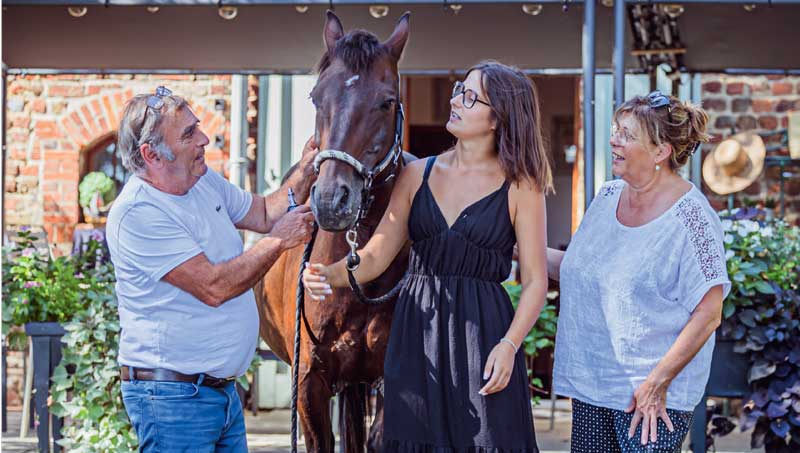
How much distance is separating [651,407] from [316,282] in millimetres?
989

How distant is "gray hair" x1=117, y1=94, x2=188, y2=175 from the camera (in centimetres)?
267

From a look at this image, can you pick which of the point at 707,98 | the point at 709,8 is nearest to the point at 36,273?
the point at 709,8

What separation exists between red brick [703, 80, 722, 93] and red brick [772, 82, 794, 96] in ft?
1.37

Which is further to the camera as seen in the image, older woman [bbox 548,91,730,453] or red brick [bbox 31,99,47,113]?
red brick [bbox 31,99,47,113]

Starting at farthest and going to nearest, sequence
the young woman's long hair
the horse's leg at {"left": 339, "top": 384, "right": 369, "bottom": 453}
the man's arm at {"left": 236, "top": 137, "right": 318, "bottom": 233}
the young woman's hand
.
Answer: the horse's leg at {"left": 339, "top": 384, "right": 369, "bottom": 453}, the man's arm at {"left": 236, "top": 137, "right": 318, "bottom": 233}, the young woman's long hair, the young woman's hand

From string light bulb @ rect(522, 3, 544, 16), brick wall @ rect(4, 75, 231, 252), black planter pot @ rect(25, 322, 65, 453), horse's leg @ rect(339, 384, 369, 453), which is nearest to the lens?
horse's leg @ rect(339, 384, 369, 453)

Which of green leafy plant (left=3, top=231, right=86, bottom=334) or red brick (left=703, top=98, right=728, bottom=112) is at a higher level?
red brick (left=703, top=98, right=728, bottom=112)

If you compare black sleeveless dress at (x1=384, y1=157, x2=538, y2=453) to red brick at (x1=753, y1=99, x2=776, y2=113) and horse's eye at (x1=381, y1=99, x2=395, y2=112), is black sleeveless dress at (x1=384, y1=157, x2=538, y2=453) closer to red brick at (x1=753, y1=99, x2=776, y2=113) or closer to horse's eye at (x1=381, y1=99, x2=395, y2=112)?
horse's eye at (x1=381, y1=99, x2=395, y2=112)

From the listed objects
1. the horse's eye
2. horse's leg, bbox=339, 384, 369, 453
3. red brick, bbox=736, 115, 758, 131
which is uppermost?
red brick, bbox=736, 115, 758, 131

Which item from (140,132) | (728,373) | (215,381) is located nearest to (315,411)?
(215,381)

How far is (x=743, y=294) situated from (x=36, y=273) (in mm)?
3496

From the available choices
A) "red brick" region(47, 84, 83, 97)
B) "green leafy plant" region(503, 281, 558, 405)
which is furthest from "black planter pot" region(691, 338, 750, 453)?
"red brick" region(47, 84, 83, 97)

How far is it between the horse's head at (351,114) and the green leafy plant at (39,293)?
2.44m

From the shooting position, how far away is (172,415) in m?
2.61
